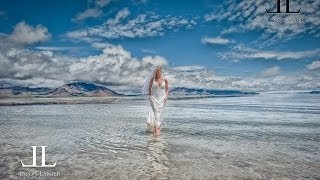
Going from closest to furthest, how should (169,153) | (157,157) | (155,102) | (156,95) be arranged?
(157,157) < (169,153) < (155,102) < (156,95)

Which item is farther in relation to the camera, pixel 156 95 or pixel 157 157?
pixel 156 95

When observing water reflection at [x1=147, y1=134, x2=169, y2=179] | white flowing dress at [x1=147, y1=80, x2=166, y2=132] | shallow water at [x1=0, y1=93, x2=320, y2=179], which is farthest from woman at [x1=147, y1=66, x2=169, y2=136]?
water reflection at [x1=147, y1=134, x2=169, y2=179]

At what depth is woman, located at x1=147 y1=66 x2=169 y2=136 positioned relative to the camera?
1446 centimetres

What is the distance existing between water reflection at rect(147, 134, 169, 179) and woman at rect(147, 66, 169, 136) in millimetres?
1433

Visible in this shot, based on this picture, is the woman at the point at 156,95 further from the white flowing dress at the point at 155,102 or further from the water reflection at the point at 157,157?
the water reflection at the point at 157,157

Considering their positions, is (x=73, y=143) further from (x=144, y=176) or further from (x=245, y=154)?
(x=245, y=154)

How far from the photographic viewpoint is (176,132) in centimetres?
1487

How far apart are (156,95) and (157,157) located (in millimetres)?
5370

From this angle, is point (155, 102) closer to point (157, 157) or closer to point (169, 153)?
point (169, 153)

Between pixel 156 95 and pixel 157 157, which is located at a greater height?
pixel 156 95

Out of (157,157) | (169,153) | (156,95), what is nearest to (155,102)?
(156,95)

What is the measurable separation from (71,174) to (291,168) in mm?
5412

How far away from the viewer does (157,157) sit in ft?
31.2

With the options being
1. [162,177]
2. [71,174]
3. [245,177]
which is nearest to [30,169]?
[71,174]
